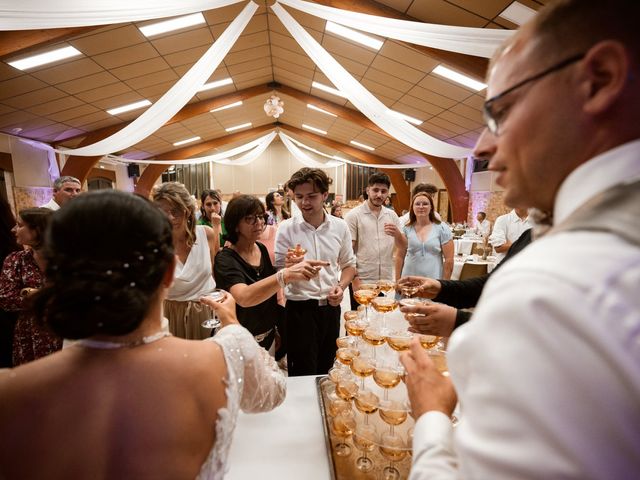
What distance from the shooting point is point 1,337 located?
2287 millimetres

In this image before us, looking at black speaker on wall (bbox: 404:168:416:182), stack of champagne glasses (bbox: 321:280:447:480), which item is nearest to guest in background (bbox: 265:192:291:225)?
stack of champagne glasses (bbox: 321:280:447:480)

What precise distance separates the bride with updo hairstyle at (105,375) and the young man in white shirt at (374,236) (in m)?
2.86

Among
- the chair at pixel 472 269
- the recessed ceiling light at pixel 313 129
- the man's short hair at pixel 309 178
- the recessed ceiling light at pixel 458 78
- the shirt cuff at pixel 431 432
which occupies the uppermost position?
the recessed ceiling light at pixel 313 129

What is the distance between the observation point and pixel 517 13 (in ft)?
12.4

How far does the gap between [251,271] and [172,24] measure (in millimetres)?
5125

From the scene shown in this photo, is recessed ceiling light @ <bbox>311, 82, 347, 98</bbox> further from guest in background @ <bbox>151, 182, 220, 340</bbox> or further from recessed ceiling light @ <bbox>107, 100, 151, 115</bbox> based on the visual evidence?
guest in background @ <bbox>151, 182, 220, 340</bbox>

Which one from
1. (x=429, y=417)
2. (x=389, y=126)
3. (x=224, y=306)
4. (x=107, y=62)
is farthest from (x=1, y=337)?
(x=107, y=62)

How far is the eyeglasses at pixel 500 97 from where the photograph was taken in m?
0.51

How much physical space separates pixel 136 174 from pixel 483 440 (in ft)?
48.9

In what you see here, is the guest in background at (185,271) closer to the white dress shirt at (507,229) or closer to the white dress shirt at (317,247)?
the white dress shirt at (317,247)

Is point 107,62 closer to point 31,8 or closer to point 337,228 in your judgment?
point 31,8

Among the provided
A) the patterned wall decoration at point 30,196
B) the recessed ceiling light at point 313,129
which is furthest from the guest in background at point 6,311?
the recessed ceiling light at point 313,129

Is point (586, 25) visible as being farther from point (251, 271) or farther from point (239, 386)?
point (251, 271)

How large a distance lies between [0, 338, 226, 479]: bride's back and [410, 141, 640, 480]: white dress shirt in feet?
2.03
